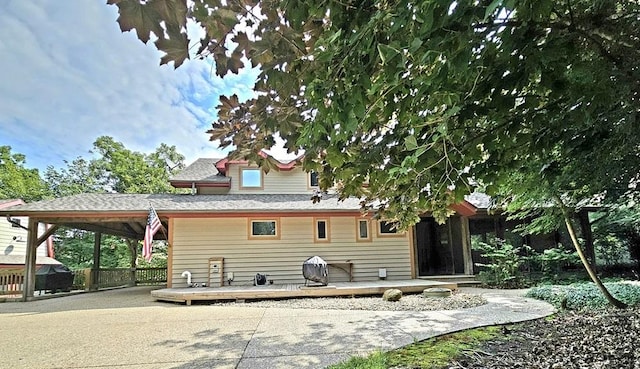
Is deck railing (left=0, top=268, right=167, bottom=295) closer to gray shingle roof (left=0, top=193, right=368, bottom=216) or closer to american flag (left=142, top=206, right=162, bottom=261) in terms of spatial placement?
gray shingle roof (left=0, top=193, right=368, bottom=216)

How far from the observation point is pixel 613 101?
2123 mm

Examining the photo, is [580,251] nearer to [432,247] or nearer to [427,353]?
[427,353]

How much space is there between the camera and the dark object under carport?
40.9 feet

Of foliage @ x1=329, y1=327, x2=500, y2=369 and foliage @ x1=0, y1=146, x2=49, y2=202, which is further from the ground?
foliage @ x1=0, y1=146, x2=49, y2=202

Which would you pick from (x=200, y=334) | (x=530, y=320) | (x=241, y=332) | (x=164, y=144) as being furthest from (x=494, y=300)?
(x=164, y=144)

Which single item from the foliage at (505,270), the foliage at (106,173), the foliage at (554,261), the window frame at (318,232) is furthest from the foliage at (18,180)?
the foliage at (554,261)

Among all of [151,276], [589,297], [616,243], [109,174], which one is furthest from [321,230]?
[109,174]

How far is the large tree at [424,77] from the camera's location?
158 cm

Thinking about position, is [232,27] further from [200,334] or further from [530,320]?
[530,320]

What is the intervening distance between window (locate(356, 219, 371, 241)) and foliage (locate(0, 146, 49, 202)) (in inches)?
951

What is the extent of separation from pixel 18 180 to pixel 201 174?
19346 mm

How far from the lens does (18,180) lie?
81.0ft

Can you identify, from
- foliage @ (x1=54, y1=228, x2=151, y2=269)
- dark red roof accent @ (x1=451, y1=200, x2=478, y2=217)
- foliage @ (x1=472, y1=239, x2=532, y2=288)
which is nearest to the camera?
foliage @ (x1=472, y1=239, x2=532, y2=288)

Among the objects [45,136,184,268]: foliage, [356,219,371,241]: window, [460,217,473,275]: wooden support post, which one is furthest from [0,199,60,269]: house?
[460,217,473,275]: wooden support post
